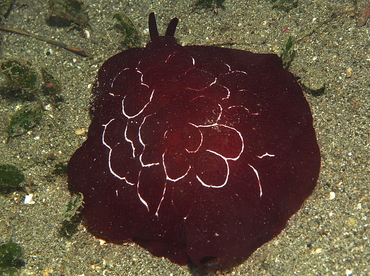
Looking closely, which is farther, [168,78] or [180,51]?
[180,51]

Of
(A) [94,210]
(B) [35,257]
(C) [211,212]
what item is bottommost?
(B) [35,257]

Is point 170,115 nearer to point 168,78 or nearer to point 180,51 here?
point 168,78

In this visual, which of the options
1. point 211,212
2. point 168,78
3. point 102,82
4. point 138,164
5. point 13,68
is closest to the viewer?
point 211,212

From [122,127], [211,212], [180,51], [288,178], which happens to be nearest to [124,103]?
[122,127]

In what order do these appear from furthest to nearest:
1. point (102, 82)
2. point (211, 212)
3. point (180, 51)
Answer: point (102, 82), point (180, 51), point (211, 212)

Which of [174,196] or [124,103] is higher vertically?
[124,103]

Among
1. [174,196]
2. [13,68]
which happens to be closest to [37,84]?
[13,68]
